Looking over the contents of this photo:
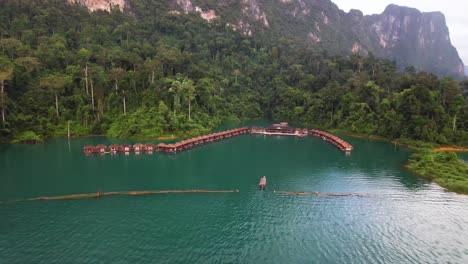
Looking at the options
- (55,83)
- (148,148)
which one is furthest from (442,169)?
(55,83)

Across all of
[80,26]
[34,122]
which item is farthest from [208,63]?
[34,122]

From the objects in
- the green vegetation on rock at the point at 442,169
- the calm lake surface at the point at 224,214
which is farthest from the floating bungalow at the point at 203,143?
the green vegetation on rock at the point at 442,169

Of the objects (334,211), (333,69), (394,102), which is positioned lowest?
(334,211)

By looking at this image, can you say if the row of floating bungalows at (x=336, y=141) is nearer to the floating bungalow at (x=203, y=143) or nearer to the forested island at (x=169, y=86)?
the floating bungalow at (x=203, y=143)

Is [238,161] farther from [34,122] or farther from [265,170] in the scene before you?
[34,122]

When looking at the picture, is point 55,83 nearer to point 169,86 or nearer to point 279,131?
point 169,86

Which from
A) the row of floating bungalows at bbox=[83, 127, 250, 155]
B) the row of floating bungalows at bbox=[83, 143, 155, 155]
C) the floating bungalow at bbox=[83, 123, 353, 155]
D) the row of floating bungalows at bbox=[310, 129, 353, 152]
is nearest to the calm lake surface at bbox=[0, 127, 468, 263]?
the row of floating bungalows at bbox=[83, 143, 155, 155]
